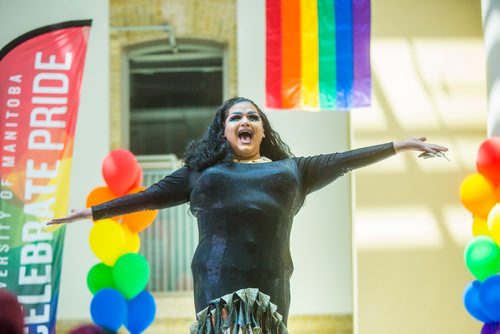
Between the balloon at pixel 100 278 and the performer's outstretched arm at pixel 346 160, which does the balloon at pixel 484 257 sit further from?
the balloon at pixel 100 278

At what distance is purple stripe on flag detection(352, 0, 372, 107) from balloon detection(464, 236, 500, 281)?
→ 5.54 ft

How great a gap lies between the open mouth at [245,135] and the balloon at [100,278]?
9.51 ft

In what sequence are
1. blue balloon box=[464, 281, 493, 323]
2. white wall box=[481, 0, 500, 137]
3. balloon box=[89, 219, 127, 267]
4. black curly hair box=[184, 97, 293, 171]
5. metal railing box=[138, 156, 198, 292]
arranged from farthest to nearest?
metal railing box=[138, 156, 198, 292]
white wall box=[481, 0, 500, 137]
balloon box=[89, 219, 127, 267]
blue balloon box=[464, 281, 493, 323]
black curly hair box=[184, 97, 293, 171]

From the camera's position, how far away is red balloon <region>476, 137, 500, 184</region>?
5.21 m

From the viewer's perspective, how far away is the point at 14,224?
659 centimetres

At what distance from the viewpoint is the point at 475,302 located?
5.27 meters

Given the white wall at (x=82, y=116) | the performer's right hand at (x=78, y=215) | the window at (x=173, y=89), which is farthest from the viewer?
the window at (x=173, y=89)

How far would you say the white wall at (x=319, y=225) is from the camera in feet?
24.9

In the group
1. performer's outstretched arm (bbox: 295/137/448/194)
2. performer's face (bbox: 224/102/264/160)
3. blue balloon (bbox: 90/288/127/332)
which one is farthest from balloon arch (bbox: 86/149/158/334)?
performer's outstretched arm (bbox: 295/137/448/194)

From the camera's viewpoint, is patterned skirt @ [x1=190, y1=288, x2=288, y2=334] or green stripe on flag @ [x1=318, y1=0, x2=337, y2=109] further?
green stripe on flag @ [x1=318, y1=0, x2=337, y2=109]

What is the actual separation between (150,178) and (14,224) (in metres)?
1.65

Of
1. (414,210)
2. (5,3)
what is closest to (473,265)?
(414,210)

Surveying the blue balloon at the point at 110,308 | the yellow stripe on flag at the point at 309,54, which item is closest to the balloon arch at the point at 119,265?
the blue balloon at the point at 110,308

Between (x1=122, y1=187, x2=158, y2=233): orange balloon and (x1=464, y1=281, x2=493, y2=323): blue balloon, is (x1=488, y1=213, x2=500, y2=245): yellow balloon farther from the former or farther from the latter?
(x1=122, y1=187, x2=158, y2=233): orange balloon
